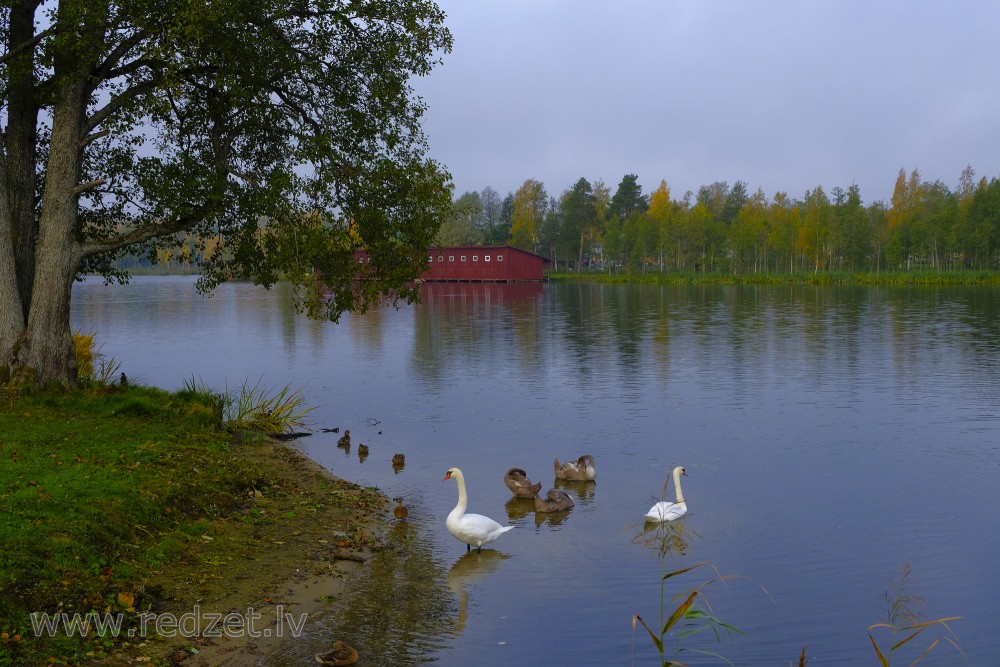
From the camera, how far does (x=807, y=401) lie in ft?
75.3

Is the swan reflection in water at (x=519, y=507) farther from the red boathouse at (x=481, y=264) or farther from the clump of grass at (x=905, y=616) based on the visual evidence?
the red boathouse at (x=481, y=264)

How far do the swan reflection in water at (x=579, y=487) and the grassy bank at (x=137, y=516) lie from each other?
3289mm

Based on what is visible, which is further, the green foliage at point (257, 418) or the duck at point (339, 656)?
the green foliage at point (257, 418)

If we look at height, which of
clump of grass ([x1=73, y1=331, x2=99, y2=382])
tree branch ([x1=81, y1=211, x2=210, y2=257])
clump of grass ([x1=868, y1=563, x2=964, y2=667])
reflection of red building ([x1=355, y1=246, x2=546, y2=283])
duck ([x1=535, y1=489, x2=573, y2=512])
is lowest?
clump of grass ([x1=868, y1=563, x2=964, y2=667])

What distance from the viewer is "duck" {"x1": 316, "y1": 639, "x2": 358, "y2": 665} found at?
7.95 metres

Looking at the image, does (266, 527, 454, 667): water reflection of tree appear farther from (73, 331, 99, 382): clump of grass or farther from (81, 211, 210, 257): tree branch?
(73, 331, 99, 382): clump of grass

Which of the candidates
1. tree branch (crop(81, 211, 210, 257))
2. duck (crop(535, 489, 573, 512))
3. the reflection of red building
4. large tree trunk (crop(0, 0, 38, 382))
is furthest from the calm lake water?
the reflection of red building

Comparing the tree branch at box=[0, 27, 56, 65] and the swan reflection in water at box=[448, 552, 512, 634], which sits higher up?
the tree branch at box=[0, 27, 56, 65]

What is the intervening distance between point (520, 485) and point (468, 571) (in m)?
3.18

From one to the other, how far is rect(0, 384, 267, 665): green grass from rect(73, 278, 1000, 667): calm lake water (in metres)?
1.97

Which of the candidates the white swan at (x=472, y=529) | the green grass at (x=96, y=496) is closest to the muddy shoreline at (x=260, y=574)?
the green grass at (x=96, y=496)

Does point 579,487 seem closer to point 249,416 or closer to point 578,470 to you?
point 578,470

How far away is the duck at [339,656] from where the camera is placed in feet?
26.1

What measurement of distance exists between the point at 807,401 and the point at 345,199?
13.1 m
